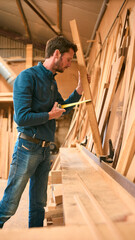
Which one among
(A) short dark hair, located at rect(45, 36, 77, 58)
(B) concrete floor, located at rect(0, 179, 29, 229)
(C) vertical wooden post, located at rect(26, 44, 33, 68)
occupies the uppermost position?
(C) vertical wooden post, located at rect(26, 44, 33, 68)

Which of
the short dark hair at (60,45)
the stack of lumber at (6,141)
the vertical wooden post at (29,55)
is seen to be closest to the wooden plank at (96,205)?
the short dark hair at (60,45)

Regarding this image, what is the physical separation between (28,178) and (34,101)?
67cm

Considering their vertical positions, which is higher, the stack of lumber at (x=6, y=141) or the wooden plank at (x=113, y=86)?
the wooden plank at (x=113, y=86)

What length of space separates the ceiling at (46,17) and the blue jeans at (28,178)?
2.91 metres

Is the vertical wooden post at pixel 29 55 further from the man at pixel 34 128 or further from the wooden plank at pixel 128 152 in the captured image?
the wooden plank at pixel 128 152

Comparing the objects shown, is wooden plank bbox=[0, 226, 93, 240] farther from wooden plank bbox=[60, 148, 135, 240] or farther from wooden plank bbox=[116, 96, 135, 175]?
wooden plank bbox=[116, 96, 135, 175]

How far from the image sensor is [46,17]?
5082mm

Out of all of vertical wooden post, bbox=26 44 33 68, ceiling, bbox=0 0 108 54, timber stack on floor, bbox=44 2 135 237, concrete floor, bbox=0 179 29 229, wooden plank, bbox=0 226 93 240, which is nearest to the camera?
wooden plank, bbox=0 226 93 240

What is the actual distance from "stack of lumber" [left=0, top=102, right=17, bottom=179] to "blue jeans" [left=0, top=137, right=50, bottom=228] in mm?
4394

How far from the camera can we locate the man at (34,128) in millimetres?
1614

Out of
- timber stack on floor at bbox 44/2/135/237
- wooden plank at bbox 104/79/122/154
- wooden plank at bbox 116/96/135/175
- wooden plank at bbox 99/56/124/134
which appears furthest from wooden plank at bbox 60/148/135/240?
wooden plank at bbox 99/56/124/134

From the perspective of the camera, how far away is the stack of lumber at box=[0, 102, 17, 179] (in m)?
6.15

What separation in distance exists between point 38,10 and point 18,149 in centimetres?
408

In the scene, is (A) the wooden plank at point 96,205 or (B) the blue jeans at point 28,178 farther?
(B) the blue jeans at point 28,178
